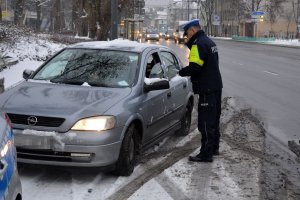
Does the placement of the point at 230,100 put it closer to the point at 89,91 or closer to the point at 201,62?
the point at 201,62

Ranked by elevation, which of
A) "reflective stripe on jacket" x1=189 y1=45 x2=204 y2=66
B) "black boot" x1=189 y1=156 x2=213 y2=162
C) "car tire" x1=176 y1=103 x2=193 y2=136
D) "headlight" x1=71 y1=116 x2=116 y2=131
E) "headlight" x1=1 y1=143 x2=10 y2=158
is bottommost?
"black boot" x1=189 y1=156 x2=213 y2=162

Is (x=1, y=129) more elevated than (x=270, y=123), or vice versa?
(x=1, y=129)

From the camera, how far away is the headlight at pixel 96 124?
5418mm

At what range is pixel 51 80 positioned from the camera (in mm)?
6621

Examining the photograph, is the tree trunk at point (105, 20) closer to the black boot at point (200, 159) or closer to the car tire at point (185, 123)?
the car tire at point (185, 123)

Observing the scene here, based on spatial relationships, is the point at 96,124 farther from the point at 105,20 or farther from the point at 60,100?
the point at 105,20

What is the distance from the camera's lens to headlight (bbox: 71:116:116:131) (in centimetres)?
542

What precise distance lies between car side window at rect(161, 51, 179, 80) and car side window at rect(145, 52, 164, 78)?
0.79 ft

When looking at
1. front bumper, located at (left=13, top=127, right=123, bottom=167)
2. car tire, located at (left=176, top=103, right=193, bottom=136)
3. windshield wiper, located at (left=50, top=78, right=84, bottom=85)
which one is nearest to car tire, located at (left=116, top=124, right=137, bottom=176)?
front bumper, located at (left=13, top=127, right=123, bottom=167)

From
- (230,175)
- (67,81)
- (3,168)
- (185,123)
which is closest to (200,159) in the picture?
(230,175)

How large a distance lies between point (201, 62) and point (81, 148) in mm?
2032

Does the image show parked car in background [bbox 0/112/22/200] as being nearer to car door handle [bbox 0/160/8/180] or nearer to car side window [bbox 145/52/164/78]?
car door handle [bbox 0/160/8/180]

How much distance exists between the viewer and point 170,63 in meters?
8.02

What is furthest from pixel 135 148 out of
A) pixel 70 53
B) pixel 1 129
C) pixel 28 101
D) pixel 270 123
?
pixel 270 123
